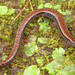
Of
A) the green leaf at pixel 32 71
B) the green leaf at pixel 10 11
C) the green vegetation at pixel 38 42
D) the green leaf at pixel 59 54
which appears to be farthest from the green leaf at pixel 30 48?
the green leaf at pixel 10 11

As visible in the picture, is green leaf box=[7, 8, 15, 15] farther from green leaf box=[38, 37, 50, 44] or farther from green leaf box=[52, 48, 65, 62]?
green leaf box=[52, 48, 65, 62]

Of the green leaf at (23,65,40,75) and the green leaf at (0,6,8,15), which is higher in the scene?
the green leaf at (0,6,8,15)

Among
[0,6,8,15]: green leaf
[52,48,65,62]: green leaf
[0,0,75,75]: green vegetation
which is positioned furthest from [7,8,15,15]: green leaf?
[52,48,65,62]: green leaf

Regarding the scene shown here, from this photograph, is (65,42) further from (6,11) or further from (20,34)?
(6,11)

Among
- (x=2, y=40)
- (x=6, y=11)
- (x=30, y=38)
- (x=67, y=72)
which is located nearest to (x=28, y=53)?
(x=30, y=38)

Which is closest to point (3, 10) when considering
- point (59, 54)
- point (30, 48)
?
point (30, 48)

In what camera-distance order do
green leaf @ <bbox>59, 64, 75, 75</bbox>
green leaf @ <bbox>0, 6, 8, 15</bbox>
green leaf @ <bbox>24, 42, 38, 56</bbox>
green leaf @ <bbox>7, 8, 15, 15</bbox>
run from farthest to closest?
green leaf @ <bbox>7, 8, 15, 15</bbox> < green leaf @ <bbox>0, 6, 8, 15</bbox> < green leaf @ <bbox>24, 42, 38, 56</bbox> < green leaf @ <bbox>59, 64, 75, 75</bbox>

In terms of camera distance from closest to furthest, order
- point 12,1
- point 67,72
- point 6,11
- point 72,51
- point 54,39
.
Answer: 1. point 67,72
2. point 72,51
3. point 54,39
4. point 6,11
5. point 12,1

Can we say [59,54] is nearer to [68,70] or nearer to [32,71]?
[68,70]
